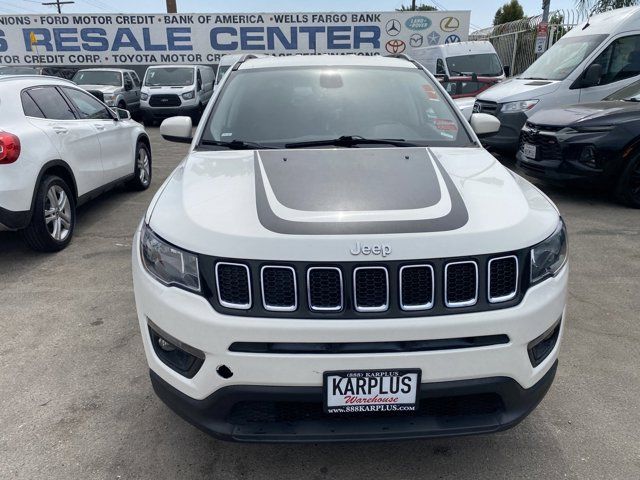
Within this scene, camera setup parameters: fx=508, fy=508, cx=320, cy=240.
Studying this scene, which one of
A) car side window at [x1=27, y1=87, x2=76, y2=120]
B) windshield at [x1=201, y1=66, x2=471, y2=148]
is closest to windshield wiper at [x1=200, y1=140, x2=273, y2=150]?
windshield at [x1=201, y1=66, x2=471, y2=148]

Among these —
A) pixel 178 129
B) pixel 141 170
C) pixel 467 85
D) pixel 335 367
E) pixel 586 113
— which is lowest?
pixel 141 170

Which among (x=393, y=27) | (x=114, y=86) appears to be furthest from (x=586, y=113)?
(x=393, y=27)

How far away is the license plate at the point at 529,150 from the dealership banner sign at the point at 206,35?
1531cm

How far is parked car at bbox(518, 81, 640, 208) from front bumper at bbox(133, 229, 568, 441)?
4.68 meters

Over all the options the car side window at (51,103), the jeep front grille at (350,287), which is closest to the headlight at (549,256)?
the jeep front grille at (350,287)

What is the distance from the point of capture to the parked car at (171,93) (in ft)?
50.6

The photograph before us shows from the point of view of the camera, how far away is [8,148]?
416 centimetres

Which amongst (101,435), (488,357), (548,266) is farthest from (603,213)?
(101,435)

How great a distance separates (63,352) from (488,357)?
2574mm

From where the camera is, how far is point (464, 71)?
1279 centimetres

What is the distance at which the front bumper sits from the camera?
179cm

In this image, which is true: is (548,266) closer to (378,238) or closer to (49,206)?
(378,238)

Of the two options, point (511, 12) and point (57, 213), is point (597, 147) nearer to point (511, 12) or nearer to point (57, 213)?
point (57, 213)

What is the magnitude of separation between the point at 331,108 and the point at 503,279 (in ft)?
5.60
